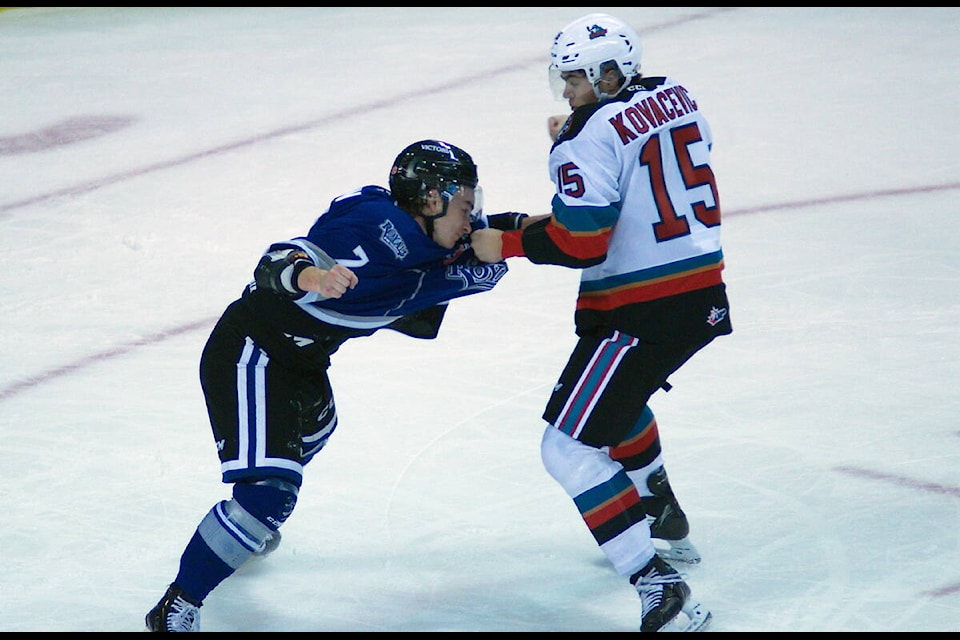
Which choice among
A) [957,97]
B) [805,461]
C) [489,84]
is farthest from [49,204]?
[957,97]

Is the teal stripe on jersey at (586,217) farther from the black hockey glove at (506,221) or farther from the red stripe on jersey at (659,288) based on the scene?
the black hockey glove at (506,221)

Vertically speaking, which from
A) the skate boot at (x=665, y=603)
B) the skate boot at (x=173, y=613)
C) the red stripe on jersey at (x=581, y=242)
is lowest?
the skate boot at (x=665, y=603)

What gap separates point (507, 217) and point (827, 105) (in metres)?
4.13

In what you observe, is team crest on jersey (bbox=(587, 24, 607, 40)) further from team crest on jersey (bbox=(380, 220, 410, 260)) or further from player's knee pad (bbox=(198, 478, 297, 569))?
player's knee pad (bbox=(198, 478, 297, 569))

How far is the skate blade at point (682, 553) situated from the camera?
130 inches

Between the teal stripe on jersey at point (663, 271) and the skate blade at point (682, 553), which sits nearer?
the teal stripe on jersey at point (663, 271)

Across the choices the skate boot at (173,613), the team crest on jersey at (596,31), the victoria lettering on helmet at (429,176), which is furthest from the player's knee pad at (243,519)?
the team crest on jersey at (596,31)

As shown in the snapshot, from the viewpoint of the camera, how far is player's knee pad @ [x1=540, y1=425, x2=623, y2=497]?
296 centimetres

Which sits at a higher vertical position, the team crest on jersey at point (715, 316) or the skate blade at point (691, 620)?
the team crest on jersey at point (715, 316)

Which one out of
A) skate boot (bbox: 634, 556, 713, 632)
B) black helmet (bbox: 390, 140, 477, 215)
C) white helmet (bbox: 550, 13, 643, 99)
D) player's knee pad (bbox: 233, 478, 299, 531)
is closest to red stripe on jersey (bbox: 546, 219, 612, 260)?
black helmet (bbox: 390, 140, 477, 215)

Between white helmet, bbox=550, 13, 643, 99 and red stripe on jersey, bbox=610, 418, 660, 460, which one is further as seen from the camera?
red stripe on jersey, bbox=610, 418, 660, 460

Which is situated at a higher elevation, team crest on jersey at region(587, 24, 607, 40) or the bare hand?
team crest on jersey at region(587, 24, 607, 40)

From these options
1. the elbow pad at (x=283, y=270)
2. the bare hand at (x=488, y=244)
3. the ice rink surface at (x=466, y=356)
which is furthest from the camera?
the ice rink surface at (x=466, y=356)

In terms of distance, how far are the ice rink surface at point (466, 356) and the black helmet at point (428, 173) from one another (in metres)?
0.89
